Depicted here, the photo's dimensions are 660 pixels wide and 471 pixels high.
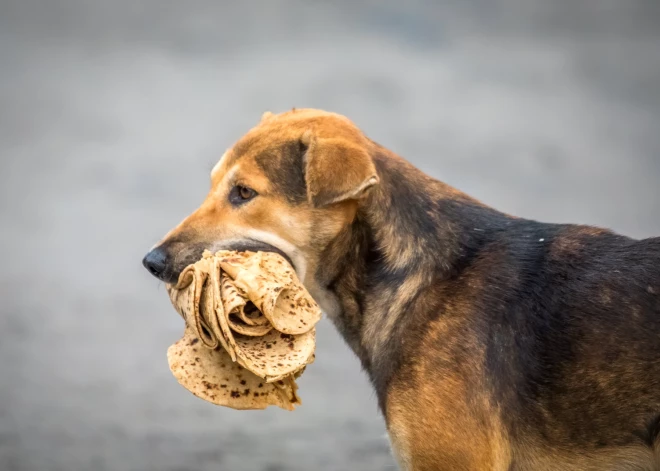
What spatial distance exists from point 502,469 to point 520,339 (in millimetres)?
639

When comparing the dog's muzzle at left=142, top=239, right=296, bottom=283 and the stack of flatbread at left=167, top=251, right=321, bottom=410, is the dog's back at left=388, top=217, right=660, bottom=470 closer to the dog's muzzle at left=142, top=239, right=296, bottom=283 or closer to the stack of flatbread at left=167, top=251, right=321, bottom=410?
the stack of flatbread at left=167, top=251, right=321, bottom=410

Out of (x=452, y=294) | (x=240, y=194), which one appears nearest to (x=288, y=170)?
(x=240, y=194)

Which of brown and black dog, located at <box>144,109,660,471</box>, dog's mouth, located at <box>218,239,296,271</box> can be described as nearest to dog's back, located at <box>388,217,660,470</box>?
brown and black dog, located at <box>144,109,660,471</box>

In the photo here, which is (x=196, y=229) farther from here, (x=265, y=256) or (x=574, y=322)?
(x=574, y=322)

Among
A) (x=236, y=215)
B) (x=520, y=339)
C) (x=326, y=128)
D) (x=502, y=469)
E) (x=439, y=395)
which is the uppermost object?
(x=326, y=128)

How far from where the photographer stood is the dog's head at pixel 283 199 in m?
4.69

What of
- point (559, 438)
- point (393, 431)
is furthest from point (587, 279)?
point (393, 431)

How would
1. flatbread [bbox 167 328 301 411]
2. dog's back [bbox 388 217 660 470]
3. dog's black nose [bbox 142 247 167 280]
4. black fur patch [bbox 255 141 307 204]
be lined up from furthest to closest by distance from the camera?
black fur patch [bbox 255 141 307 204], dog's black nose [bbox 142 247 167 280], flatbread [bbox 167 328 301 411], dog's back [bbox 388 217 660 470]

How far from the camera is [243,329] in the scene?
4414 millimetres

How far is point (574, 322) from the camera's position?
175 inches

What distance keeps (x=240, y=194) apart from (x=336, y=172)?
0.58m

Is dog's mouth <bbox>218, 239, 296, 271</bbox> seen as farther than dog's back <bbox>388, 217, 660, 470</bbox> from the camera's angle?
Yes

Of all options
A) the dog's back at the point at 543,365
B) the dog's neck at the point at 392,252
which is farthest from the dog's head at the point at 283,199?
the dog's back at the point at 543,365

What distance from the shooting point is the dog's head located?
15.4 ft
